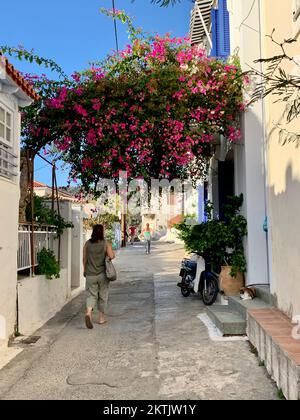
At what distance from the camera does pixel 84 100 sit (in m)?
7.57

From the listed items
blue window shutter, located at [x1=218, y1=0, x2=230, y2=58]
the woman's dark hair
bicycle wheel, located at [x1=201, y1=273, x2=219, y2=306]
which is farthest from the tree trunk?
blue window shutter, located at [x1=218, y1=0, x2=230, y2=58]

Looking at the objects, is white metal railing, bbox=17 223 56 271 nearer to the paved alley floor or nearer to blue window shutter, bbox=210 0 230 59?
the paved alley floor

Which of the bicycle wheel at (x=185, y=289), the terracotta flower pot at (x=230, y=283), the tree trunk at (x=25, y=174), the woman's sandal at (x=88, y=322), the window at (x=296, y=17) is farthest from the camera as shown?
the bicycle wheel at (x=185, y=289)

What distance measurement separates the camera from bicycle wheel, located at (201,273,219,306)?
790 centimetres

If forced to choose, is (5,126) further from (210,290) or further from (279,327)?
(210,290)

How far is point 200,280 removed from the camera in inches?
334

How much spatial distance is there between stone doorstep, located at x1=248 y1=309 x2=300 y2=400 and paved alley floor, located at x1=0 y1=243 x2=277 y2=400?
19 centimetres

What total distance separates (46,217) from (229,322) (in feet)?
14.5

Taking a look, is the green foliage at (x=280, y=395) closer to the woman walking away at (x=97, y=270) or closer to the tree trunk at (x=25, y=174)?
the woman walking away at (x=97, y=270)

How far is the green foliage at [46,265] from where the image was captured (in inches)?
309

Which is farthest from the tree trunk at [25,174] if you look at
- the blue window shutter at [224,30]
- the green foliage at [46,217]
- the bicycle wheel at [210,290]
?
the blue window shutter at [224,30]

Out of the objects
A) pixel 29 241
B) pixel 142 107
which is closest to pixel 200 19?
pixel 142 107

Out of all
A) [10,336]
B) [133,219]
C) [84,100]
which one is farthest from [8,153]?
[133,219]

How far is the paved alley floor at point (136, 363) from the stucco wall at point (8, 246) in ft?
1.66
